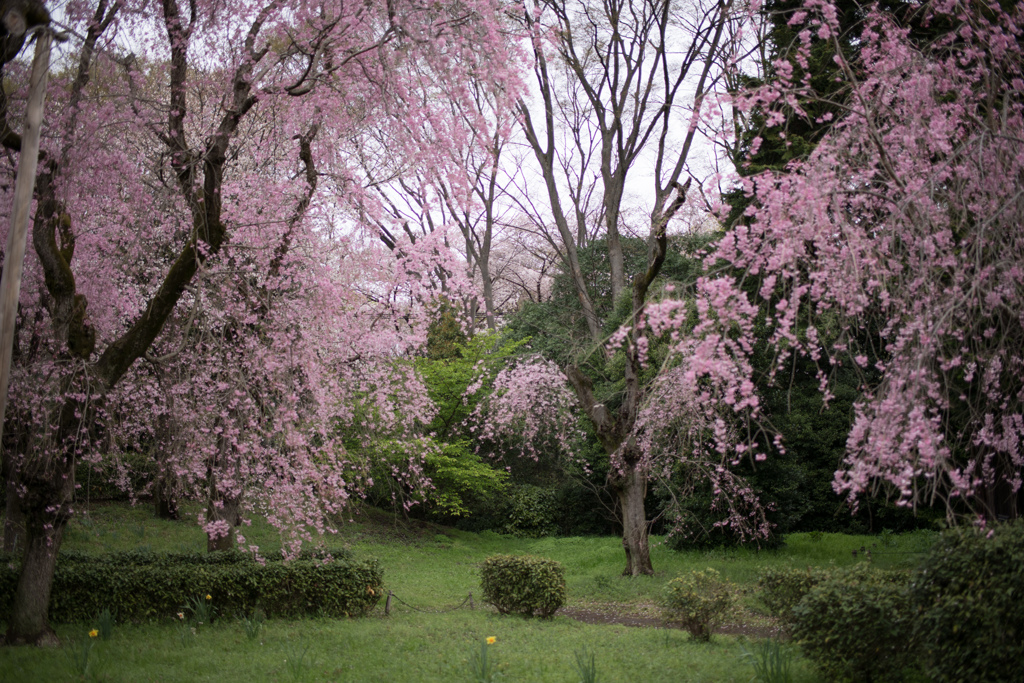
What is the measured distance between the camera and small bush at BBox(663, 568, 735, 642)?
6828 millimetres

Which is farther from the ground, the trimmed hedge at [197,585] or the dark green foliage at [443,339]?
the dark green foliage at [443,339]

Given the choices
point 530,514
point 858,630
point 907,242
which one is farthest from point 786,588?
point 530,514

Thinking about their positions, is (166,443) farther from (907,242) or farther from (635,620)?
(907,242)

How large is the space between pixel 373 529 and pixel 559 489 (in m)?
4.97

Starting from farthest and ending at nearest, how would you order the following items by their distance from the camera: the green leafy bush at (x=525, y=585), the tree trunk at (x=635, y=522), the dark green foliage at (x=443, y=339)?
the dark green foliage at (x=443, y=339)
the tree trunk at (x=635, y=522)
the green leafy bush at (x=525, y=585)

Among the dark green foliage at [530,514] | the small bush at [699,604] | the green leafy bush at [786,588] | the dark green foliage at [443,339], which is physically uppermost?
the dark green foliage at [443,339]

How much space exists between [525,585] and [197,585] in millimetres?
3717

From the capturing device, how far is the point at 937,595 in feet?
13.1

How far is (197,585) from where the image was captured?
775 centimetres

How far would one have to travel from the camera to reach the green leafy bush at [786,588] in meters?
5.85

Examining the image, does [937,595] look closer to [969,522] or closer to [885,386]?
[969,522]

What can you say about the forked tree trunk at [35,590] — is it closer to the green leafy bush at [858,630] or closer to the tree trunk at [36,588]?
the tree trunk at [36,588]

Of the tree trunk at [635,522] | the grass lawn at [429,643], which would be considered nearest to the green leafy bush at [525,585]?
the grass lawn at [429,643]

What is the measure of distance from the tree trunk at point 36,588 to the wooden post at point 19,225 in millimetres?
2792
